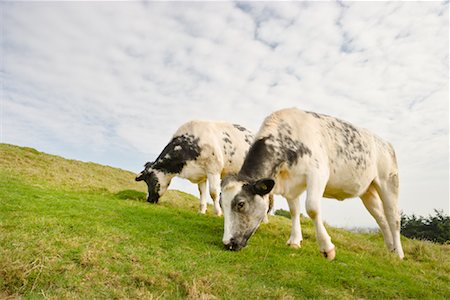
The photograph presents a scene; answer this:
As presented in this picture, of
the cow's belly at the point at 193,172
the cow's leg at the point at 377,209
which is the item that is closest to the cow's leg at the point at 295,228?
the cow's leg at the point at 377,209

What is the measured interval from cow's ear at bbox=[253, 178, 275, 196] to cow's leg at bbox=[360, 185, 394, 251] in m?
5.14

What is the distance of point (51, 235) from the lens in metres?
7.33

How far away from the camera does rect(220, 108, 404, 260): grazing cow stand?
25.7 feet

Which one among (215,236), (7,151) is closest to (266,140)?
(215,236)

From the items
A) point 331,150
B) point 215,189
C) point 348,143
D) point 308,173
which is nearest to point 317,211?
point 308,173

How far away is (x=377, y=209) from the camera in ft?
38.5

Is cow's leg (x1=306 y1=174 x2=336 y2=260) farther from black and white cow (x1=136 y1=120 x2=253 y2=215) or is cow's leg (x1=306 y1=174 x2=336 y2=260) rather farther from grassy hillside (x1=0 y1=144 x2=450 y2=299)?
black and white cow (x1=136 y1=120 x2=253 y2=215)

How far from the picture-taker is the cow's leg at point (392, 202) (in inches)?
441

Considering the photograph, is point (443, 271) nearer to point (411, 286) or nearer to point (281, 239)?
point (411, 286)

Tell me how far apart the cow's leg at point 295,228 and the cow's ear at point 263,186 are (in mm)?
1967

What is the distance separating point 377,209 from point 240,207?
5.82 metres

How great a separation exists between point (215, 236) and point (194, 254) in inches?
75.5

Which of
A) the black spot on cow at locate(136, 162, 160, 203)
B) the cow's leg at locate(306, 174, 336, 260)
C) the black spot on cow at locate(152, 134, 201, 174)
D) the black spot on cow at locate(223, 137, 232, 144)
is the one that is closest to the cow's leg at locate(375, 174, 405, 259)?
the cow's leg at locate(306, 174, 336, 260)

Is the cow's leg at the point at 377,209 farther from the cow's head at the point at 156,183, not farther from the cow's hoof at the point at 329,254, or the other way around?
the cow's head at the point at 156,183
